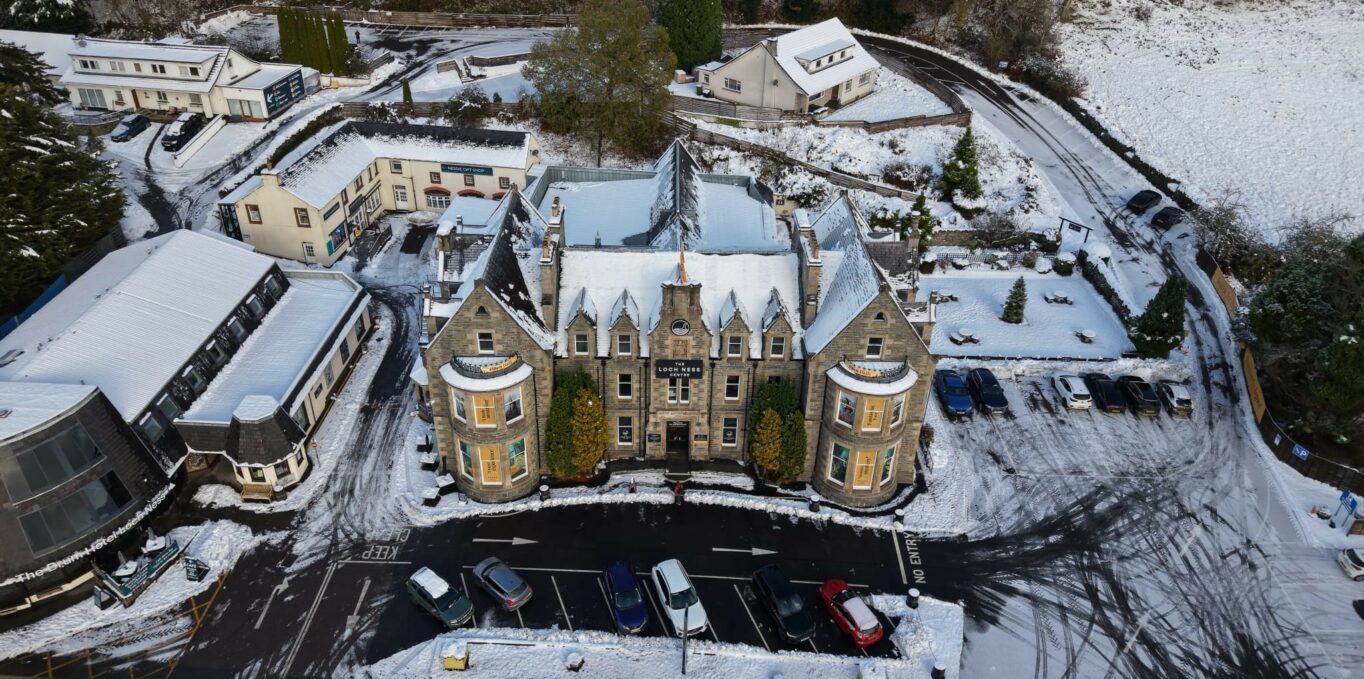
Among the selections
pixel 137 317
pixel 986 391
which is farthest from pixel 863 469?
pixel 137 317

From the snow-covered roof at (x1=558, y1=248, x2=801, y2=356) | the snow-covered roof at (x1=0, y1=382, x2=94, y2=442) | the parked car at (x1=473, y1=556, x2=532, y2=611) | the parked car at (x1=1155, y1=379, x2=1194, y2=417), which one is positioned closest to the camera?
the snow-covered roof at (x1=0, y1=382, x2=94, y2=442)

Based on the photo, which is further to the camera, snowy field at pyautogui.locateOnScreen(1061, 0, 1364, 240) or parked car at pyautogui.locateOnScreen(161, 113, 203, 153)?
snowy field at pyautogui.locateOnScreen(1061, 0, 1364, 240)

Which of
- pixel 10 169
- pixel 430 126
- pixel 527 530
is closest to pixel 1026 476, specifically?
pixel 527 530

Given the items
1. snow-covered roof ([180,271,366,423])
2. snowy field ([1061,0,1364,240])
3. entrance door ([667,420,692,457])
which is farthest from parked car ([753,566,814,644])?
snowy field ([1061,0,1364,240])

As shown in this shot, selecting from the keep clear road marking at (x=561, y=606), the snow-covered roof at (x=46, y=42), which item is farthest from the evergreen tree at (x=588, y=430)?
the snow-covered roof at (x=46, y=42)

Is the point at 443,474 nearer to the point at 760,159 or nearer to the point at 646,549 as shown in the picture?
the point at 646,549

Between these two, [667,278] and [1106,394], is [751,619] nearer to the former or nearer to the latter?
[667,278]

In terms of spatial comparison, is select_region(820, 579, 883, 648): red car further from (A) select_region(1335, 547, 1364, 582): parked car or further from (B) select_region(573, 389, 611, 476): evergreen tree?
(A) select_region(1335, 547, 1364, 582): parked car

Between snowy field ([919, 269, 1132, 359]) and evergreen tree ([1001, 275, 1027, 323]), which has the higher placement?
evergreen tree ([1001, 275, 1027, 323])

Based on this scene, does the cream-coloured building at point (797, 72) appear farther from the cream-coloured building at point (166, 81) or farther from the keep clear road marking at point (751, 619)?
the keep clear road marking at point (751, 619)
